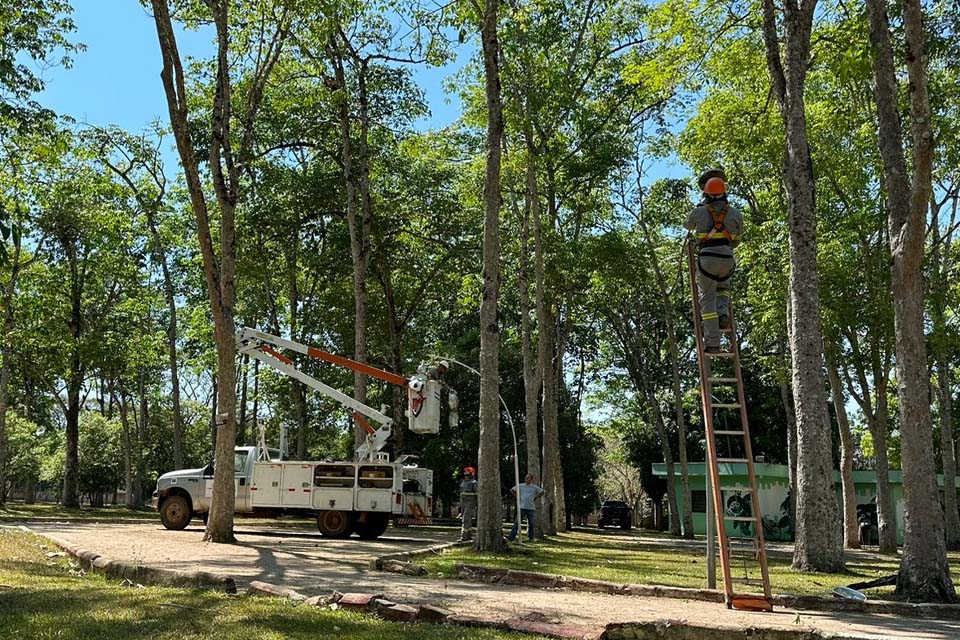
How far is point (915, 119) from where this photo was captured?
11766mm

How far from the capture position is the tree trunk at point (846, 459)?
2498cm

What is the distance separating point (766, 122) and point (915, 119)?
31.4 ft

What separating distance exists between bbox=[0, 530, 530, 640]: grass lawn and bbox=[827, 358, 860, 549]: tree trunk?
19.8 m

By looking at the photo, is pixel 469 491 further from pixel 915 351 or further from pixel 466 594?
pixel 915 351

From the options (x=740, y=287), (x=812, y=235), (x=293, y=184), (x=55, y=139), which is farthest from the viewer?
(x=740, y=287)

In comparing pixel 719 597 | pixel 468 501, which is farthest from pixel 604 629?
pixel 468 501

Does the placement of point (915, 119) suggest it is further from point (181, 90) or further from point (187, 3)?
point (187, 3)

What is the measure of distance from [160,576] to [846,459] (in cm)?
2114

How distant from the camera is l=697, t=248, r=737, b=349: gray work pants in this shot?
407 inches

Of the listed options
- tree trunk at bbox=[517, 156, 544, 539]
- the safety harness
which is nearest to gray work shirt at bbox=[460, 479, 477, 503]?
tree trunk at bbox=[517, 156, 544, 539]

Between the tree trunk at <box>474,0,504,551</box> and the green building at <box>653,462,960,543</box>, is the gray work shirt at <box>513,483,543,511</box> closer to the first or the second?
the tree trunk at <box>474,0,504,551</box>

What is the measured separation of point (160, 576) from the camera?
10.1 m

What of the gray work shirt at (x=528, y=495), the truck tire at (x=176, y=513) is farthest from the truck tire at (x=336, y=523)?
the gray work shirt at (x=528, y=495)

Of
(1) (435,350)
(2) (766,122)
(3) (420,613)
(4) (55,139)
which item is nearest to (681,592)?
(3) (420,613)
